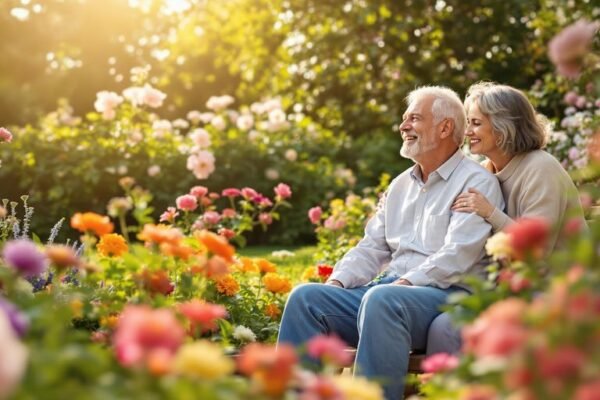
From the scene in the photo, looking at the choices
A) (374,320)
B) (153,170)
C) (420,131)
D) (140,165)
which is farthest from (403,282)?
(140,165)

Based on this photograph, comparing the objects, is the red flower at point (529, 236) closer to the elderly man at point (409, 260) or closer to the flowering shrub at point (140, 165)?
the elderly man at point (409, 260)

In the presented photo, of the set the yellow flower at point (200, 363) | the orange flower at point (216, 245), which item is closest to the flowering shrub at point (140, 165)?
the orange flower at point (216, 245)

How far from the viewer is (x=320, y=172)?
8.70 metres

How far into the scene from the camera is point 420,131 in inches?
129

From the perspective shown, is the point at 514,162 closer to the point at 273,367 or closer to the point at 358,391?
the point at 358,391

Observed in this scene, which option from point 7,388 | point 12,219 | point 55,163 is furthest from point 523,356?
point 55,163

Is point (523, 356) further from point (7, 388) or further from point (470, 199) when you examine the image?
point (470, 199)

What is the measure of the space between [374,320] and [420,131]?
0.86 metres

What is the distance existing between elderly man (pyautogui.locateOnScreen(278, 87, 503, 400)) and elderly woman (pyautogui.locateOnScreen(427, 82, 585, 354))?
0.05m

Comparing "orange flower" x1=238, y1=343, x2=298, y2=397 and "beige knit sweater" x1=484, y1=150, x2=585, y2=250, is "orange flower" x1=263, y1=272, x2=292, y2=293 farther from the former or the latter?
"orange flower" x1=238, y1=343, x2=298, y2=397

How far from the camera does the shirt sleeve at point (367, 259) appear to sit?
129 inches

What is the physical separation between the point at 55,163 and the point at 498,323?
7279 millimetres

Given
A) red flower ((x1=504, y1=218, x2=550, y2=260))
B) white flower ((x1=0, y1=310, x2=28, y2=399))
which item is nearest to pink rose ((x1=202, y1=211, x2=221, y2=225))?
red flower ((x1=504, y1=218, x2=550, y2=260))

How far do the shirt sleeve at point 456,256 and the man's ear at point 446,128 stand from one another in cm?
39
